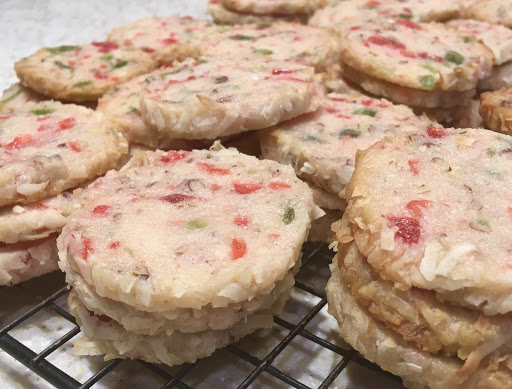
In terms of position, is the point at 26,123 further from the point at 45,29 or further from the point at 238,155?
the point at 45,29

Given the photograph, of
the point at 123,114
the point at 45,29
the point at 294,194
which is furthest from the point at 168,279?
the point at 45,29

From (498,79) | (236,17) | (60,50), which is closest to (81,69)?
(60,50)

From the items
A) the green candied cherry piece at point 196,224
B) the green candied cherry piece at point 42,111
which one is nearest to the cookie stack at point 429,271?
the green candied cherry piece at point 196,224

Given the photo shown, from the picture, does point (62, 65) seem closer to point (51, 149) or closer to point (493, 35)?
point (51, 149)

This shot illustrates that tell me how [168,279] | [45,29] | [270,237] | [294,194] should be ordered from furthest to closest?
[45,29]
[294,194]
[270,237]
[168,279]

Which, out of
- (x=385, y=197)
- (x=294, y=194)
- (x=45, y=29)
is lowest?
(x=45, y=29)

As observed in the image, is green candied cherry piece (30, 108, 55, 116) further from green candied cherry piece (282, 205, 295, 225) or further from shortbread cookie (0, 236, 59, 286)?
green candied cherry piece (282, 205, 295, 225)
